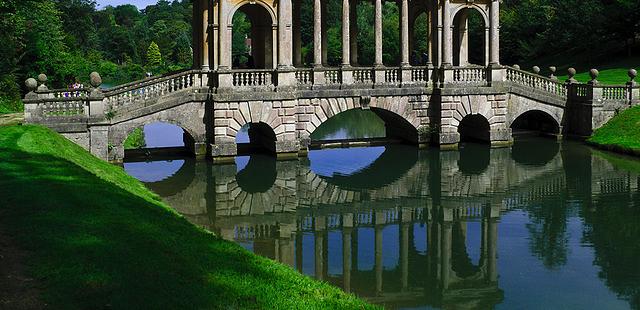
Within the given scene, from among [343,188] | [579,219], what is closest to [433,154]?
[343,188]

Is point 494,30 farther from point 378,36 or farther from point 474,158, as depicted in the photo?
point 474,158

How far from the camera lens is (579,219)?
19812 millimetres

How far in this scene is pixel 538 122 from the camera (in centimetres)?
3694

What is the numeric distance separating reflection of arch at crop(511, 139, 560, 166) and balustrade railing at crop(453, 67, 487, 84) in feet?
10.6

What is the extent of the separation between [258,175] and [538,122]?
54.4 feet

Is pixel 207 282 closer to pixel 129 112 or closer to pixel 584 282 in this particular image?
pixel 584 282

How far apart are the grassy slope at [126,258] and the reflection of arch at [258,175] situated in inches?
308

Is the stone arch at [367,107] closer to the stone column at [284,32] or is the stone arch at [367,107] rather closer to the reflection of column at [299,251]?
the stone column at [284,32]

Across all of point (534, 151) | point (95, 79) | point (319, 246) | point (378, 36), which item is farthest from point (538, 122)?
point (319, 246)

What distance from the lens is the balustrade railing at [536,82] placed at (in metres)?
32.9

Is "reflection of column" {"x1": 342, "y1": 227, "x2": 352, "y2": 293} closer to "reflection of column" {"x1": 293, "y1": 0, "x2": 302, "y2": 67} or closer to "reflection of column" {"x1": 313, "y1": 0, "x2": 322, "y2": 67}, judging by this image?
"reflection of column" {"x1": 313, "y1": 0, "x2": 322, "y2": 67}

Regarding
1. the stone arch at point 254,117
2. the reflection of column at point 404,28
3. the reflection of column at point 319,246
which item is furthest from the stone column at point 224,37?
the reflection of column at point 319,246

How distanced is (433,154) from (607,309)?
59.6ft

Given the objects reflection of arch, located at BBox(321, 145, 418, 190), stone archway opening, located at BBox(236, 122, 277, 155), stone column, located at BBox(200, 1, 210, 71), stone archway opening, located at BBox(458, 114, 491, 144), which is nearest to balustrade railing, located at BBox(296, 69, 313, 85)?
stone archway opening, located at BBox(236, 122, 277, 155)
